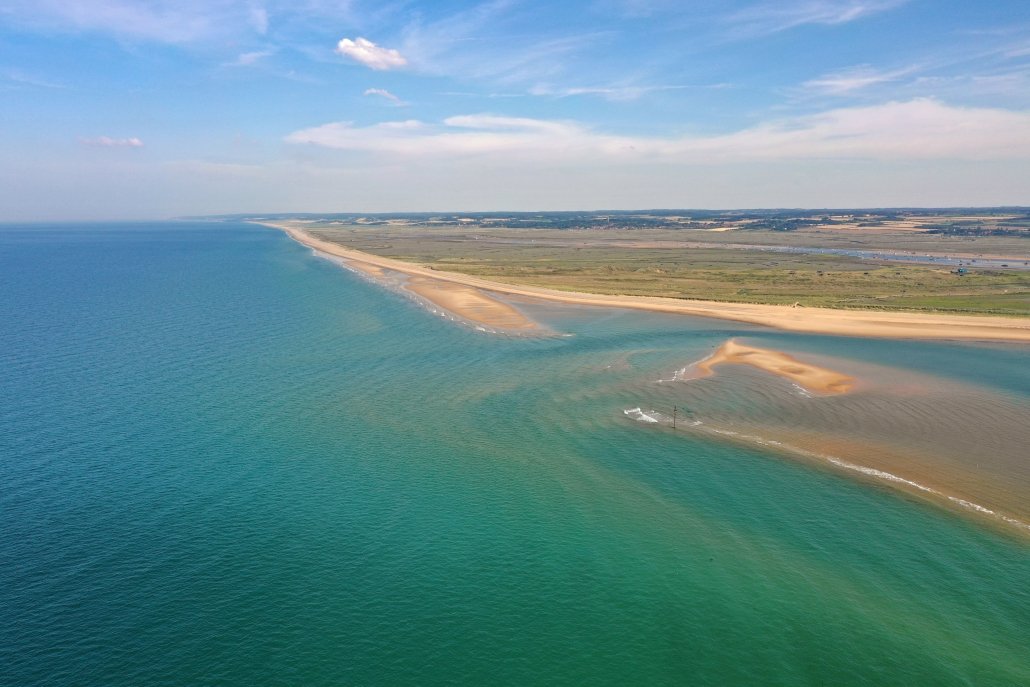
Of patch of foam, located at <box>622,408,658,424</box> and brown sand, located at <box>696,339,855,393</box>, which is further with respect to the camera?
brown sand, located at <box>696,339,855,393</box>

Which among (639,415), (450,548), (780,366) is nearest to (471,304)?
(780,366)

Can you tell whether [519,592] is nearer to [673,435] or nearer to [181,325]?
[673,435]

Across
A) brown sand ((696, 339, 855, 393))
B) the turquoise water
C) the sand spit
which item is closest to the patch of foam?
the turquoise water

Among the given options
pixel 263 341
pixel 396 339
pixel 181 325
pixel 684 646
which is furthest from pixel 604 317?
pixel 684 646

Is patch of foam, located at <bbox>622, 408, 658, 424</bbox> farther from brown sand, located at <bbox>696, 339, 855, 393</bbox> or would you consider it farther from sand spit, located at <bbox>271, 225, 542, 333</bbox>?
sand spit, located at <bbox>271, 225, 542, 333</bbox>

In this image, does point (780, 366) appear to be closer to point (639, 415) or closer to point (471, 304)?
point (639, 415)

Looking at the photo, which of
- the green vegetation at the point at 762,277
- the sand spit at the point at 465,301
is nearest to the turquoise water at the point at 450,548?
the sand spit at the point at 465,301
